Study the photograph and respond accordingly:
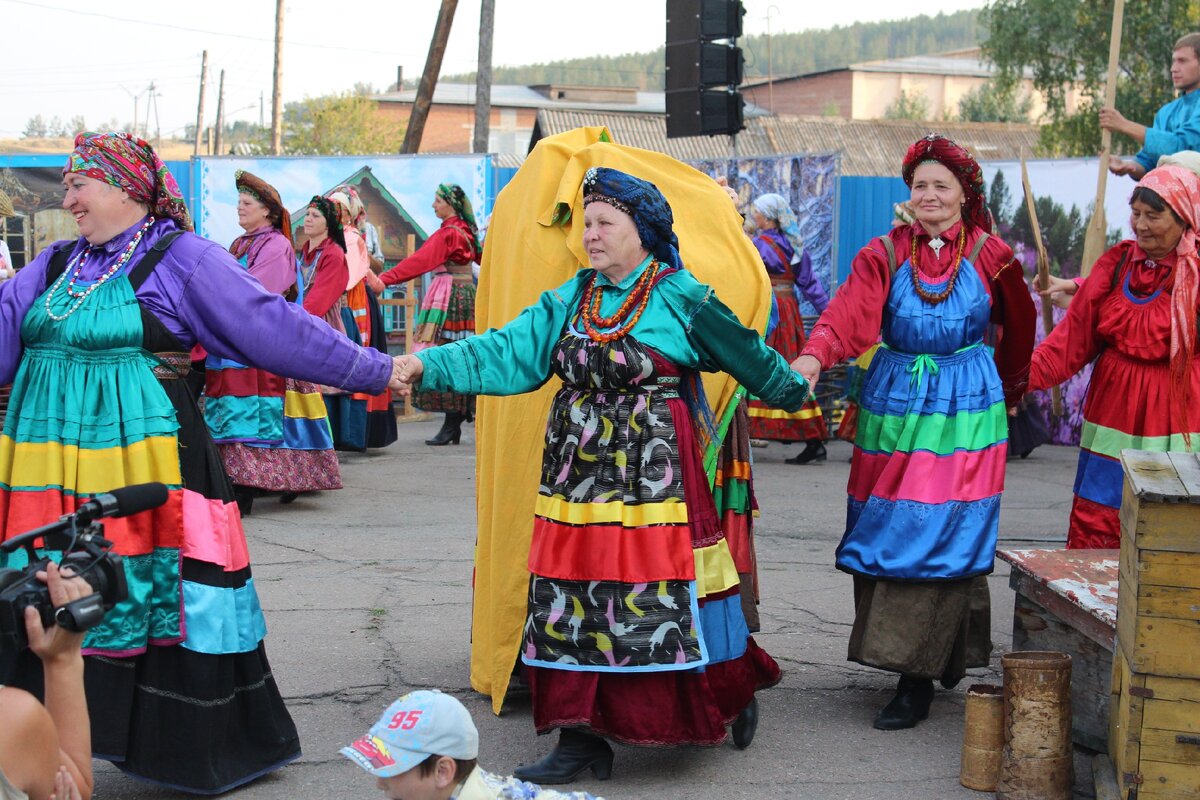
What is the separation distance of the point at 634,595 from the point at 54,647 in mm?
1749

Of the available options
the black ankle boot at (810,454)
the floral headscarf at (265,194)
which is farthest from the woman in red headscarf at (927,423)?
the black ankle boot at (810,454)

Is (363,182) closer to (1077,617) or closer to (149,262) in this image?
(149,262)

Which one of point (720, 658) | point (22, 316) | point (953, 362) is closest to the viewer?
point (22, 316)

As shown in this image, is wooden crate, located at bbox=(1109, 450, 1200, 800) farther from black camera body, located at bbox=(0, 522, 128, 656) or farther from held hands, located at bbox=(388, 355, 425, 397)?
black camera body, located at bbox=(0, 522, 128, 656)

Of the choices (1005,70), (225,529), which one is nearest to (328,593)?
(225,529)

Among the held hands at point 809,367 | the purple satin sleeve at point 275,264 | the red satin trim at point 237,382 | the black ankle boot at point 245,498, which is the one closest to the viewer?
the held hands at point 809,367

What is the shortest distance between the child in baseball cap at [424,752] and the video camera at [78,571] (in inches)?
22.6

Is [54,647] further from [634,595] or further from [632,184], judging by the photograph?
[632,184]

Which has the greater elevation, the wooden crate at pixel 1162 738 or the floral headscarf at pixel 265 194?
the floral headscarf at pixel 265 194

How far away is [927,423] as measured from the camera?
15.5 ft

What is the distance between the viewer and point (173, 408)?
399 cm

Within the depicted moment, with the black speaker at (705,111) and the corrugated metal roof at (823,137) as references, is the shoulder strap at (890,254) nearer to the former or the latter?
the black speaker at (705,111)

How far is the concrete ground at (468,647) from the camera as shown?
4.29 meters

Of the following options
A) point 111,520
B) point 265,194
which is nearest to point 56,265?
point 111,520
